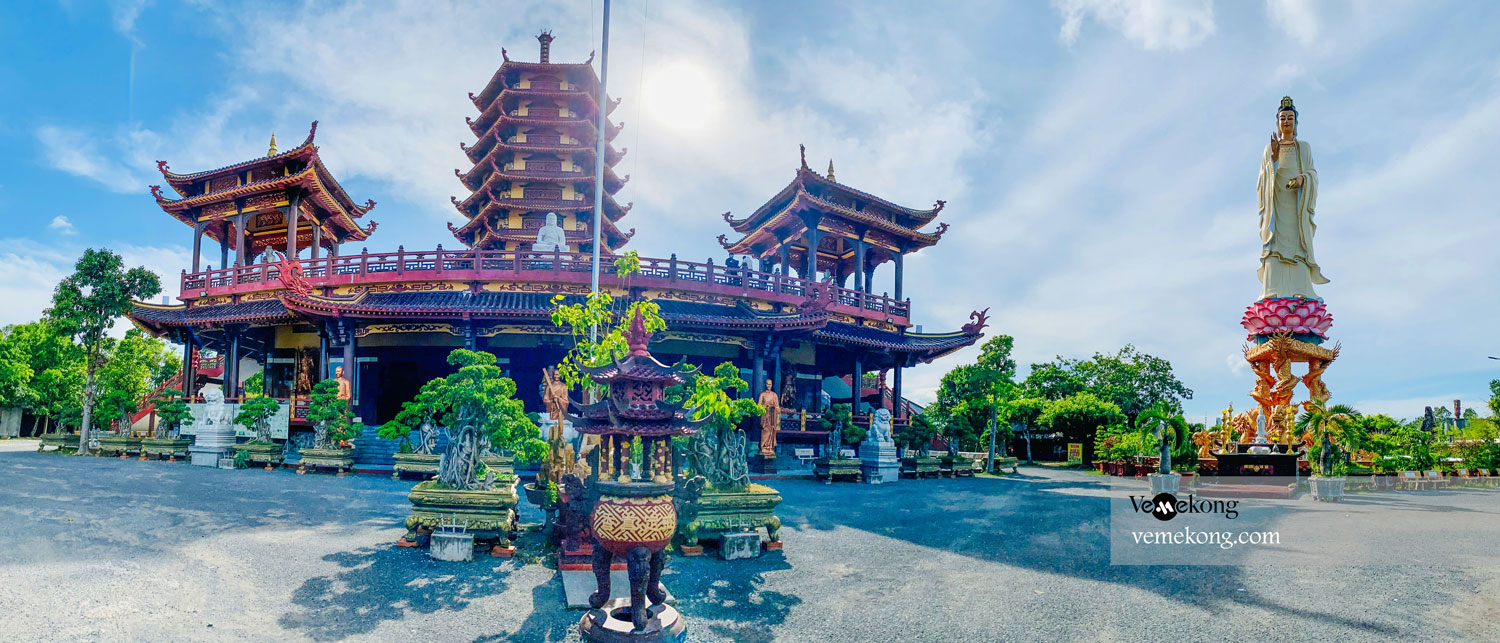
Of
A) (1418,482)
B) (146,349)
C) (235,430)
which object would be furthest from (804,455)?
(146,349)

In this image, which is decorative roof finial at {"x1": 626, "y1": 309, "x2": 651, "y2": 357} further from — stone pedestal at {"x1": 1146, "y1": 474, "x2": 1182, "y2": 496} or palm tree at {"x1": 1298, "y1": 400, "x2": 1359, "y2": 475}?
palm tree at {"x1": 1298, "y1": 400, "x2": 1359, "y2": 475}

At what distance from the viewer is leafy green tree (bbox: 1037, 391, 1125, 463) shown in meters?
27.6

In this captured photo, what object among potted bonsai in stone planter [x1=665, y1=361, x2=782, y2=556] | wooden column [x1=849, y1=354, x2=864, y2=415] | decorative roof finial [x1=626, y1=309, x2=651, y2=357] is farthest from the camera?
wooden column [x1=849, y1=354, x2=864, y2=415]

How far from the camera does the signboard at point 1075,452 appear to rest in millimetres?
28406

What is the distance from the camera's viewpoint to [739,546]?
8125mm

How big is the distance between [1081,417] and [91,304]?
1321 inches

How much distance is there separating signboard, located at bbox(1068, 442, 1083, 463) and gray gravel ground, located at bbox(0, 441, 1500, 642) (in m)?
19.5

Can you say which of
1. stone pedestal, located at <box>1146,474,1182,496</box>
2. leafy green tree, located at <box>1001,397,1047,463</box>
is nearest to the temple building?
leafy green tree, located at <box>1001,397,1047,463</box>

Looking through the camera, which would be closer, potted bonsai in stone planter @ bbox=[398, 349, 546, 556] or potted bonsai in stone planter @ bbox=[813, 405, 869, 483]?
potted bonsai in stone planter @ bbox=[398, 349, 546, 556]

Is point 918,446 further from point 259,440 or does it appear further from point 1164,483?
point 259,440

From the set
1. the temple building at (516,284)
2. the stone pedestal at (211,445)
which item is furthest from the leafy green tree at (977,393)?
the stone pedestal at (211,445)

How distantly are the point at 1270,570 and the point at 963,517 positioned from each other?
4.46 metres

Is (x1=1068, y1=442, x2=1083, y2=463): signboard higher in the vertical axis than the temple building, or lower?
lower

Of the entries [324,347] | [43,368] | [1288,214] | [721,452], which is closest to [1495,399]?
[1288,214]
